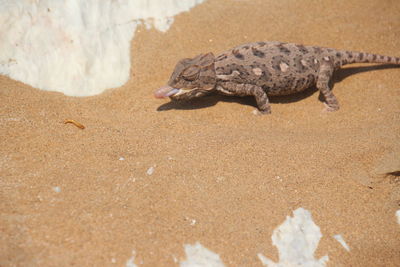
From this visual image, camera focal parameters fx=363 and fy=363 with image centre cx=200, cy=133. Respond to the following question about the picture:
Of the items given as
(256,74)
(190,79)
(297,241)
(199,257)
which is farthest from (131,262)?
(256,74)

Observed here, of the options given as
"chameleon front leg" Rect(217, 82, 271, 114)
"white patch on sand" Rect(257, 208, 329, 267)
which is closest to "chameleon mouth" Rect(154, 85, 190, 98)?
"chameleon front leg" Rect(217, 82, 271, 114)

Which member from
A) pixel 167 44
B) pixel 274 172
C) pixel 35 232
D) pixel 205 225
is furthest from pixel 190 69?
pixel 35 232

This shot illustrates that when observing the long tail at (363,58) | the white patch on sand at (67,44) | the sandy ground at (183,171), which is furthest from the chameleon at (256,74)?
the white patch on sand at (67,44)

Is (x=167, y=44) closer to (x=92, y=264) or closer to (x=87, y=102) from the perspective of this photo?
(x=87, y=102)

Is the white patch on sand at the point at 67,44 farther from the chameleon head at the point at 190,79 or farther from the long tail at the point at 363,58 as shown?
the long tail at the point at 363,58

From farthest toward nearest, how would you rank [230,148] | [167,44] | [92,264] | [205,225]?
[167,44] < [230,148] < [205,225] < [92,264]

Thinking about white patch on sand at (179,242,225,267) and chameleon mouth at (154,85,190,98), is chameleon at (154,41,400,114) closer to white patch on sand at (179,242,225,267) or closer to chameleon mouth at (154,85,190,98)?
chameleon mouth at (154,85,190,98)

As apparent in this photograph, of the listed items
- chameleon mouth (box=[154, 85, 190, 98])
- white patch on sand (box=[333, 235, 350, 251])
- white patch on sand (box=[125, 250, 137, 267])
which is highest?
chameleon mouth (box=[154, 85, 190, 98])
